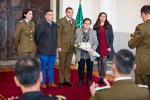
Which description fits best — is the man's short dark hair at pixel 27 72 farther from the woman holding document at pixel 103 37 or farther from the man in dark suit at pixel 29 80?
the woman holding document at pixel 103 37

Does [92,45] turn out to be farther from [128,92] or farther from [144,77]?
[128,92]

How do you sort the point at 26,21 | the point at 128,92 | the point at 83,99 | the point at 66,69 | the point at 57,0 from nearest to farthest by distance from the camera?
the point at 128,92
the point at 83,99
the point at 26,21
the point at 66,69
the point at 57,0

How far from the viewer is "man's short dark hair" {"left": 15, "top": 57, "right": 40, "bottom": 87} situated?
2.17 meters

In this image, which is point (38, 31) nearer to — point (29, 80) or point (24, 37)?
point (24, 37)

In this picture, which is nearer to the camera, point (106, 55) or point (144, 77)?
point (144, 77)

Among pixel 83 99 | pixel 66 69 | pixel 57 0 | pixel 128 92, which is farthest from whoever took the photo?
pixel 57 0

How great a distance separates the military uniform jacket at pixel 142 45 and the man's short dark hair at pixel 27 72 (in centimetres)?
229

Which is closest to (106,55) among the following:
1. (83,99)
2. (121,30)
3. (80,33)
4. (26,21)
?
(80,33)

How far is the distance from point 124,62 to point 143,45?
1.98m

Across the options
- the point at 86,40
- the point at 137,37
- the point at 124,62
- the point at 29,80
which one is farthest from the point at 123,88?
the point at 86,40

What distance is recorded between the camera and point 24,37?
5840mm

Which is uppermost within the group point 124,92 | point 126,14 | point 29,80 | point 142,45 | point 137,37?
point 126,14

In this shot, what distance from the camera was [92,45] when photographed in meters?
6.23

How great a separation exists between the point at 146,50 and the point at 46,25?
89.4 inches
